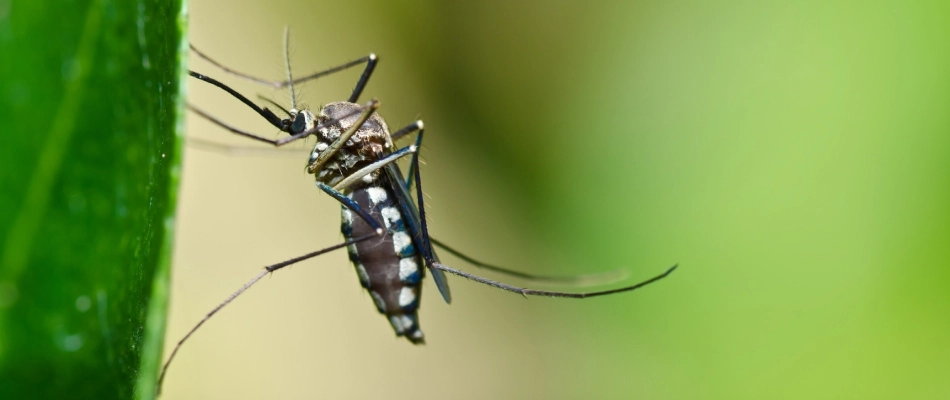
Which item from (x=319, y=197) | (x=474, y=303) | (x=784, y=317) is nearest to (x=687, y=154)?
(x=784, y=317)

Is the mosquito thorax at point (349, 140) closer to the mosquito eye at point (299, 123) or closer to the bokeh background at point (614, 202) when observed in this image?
the mosquito eye at point (299, 123)

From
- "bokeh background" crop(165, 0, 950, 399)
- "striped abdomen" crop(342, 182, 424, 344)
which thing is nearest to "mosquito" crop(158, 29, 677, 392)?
"striped abdomen" crop(342, 182, 424, 344)

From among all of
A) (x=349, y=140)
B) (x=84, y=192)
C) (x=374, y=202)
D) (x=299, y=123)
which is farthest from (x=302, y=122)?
(x=84, y=192)

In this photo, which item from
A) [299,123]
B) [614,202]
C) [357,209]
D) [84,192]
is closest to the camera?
[84,192]

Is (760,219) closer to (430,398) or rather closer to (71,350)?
(430,398)

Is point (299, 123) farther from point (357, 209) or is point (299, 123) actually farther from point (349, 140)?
point (357, 209)

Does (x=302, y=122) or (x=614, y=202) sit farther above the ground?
(x=302, y=122)
